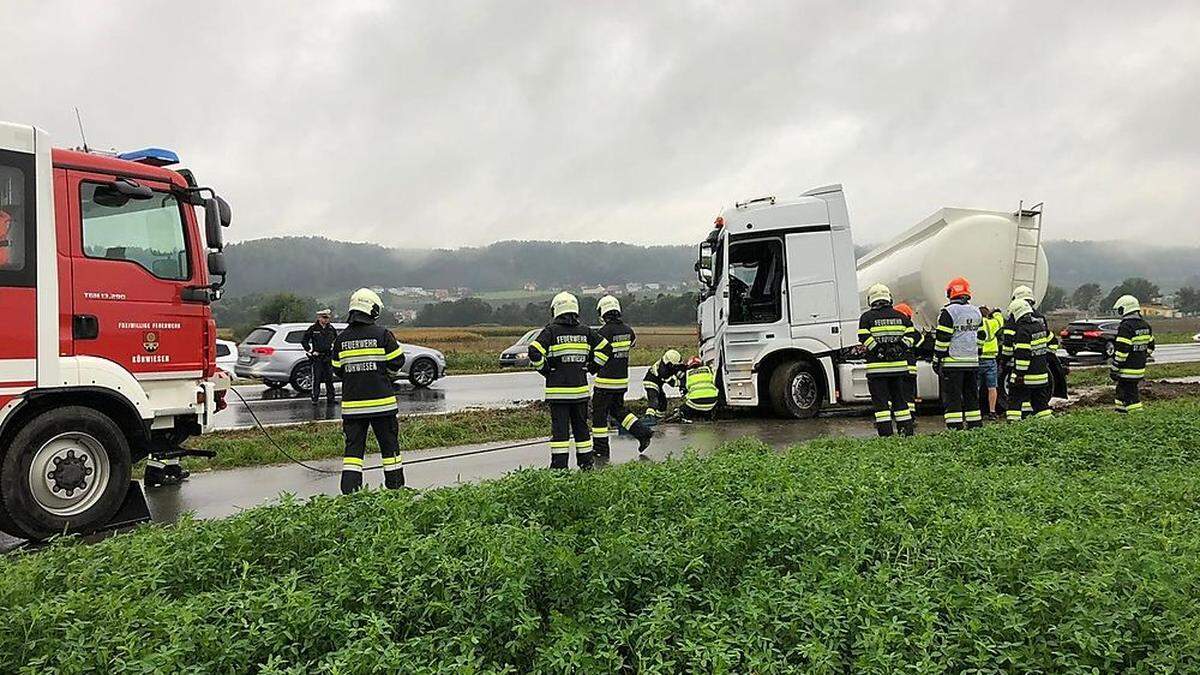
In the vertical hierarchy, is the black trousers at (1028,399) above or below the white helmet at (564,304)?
below

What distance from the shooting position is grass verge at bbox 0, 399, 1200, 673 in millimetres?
2855

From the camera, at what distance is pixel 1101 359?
30516 mm

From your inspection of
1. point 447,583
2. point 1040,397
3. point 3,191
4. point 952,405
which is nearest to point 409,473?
point 3,191

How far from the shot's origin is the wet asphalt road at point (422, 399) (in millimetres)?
13984

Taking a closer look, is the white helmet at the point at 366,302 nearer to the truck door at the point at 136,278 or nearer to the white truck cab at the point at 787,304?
the truck door at the point at 136,278

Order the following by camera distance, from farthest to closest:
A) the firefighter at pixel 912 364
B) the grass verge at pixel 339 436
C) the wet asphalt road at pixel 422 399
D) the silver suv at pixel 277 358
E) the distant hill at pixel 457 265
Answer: the distant hill at pixel 457 265
the silver suv at pixel 277 358
the wet asphalt road at pixel 422 399
the firefighter at pixel 912 364
the grass verge at pixel 339 436

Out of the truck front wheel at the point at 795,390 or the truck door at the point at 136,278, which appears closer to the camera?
the truck door at the point at 136,278

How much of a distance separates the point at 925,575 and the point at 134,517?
625cm

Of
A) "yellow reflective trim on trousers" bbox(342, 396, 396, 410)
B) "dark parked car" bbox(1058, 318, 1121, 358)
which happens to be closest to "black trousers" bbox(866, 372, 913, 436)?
"yellow reflective trim on trousers" bbox(342, 396, 396, 410)

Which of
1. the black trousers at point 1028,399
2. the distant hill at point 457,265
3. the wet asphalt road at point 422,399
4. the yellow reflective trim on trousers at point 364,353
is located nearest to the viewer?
the yellow reflective trim on trousers at point 364,353

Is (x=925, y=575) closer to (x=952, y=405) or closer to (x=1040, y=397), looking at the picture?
(x=952, y=405)

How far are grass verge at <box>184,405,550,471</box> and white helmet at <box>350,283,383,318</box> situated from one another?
3269 mm

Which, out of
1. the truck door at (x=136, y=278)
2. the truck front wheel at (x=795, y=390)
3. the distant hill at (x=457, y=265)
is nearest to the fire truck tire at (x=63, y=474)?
the truck door at (x=136, y=278)

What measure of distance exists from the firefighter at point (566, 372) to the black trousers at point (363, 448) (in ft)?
5.44
